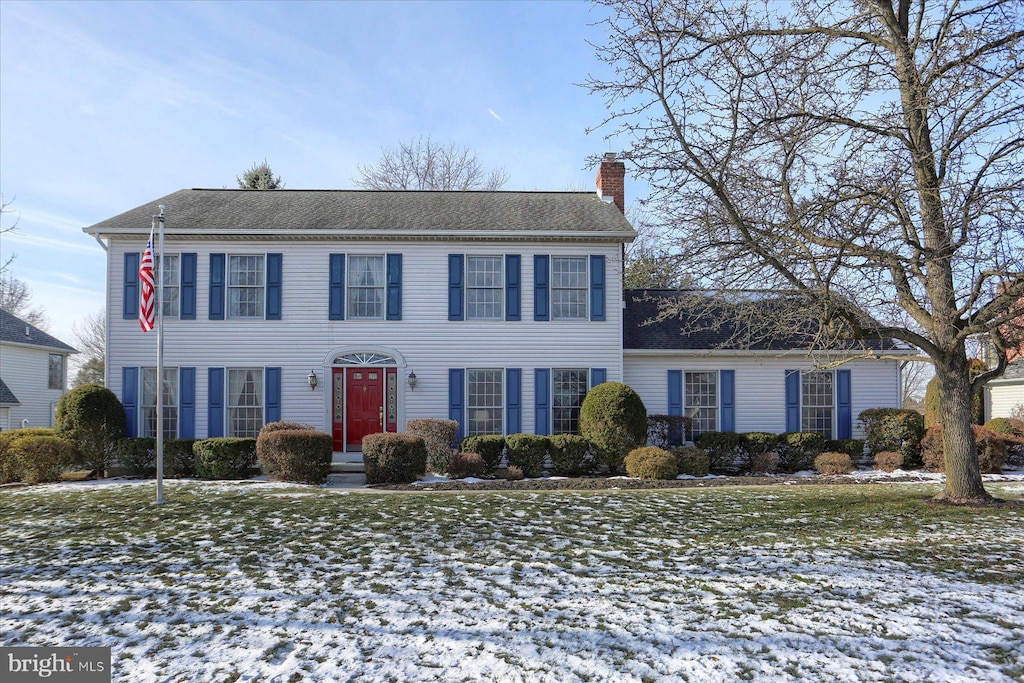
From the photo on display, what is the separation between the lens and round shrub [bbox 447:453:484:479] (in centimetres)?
1354

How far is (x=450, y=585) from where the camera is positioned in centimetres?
667

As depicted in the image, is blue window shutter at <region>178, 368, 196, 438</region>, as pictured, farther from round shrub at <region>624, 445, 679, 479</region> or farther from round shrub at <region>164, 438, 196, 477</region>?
round shrub at <region>624, 445, 679, 479</region>

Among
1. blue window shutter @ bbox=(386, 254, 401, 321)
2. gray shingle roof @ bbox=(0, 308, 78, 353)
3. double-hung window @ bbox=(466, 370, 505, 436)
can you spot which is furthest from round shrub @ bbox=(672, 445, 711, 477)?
gray shingle roof @ bbox=(0, 308, 78, 353)

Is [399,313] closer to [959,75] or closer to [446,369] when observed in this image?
[446,369]

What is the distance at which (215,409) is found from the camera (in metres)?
15.4

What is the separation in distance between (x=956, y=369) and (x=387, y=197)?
43.9ft

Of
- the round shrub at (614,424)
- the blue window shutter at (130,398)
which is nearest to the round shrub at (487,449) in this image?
the round shrub at (614,424)

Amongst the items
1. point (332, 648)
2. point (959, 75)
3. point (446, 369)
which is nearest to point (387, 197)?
point (446, 369)

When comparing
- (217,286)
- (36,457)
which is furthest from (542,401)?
(36,457)

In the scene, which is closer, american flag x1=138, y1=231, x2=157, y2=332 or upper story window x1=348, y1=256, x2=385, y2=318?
american flag x1=138, y1=231, x2=157, y2=332

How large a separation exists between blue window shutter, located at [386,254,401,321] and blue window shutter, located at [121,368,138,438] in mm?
5778

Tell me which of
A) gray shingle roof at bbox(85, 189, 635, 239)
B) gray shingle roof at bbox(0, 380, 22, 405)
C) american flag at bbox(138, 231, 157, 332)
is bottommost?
gray shingle roof at bbox(0, 380, 22, 405)

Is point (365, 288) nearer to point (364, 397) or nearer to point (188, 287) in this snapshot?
point (364, 397)

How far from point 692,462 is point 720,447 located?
1.28 m
